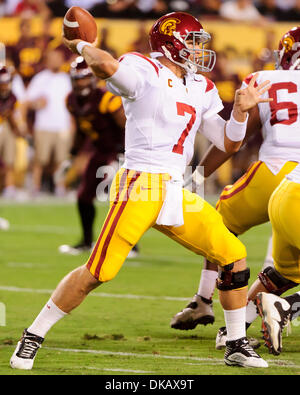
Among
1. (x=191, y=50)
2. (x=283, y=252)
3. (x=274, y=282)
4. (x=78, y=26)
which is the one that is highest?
(x=78, y=26)

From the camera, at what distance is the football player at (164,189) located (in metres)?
4.55

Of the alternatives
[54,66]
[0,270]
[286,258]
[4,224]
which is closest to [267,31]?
[54,66]

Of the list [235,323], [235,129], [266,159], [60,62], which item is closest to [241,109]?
[235,129]

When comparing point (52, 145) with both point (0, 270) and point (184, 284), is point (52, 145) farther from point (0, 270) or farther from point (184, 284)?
point (184, 284)

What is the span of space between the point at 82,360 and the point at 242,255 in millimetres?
953

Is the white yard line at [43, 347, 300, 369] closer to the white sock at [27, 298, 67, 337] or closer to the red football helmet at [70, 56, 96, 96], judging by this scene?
the white sock at [27, 298, 67, 337]

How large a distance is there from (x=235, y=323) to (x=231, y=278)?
230mm

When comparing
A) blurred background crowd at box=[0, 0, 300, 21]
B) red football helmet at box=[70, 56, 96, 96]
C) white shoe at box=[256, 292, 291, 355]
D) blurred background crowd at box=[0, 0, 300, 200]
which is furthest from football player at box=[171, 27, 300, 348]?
blurred background crowd at box=[0, 0, 300, 21]

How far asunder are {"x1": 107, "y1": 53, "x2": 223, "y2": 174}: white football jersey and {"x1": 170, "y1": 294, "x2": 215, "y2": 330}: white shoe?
1.08 meters

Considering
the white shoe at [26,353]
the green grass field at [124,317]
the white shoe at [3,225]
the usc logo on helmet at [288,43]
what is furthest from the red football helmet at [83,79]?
the white shoe at [26,353]

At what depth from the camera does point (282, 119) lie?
5.38 m

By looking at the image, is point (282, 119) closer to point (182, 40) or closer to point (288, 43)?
point (288, 43)
